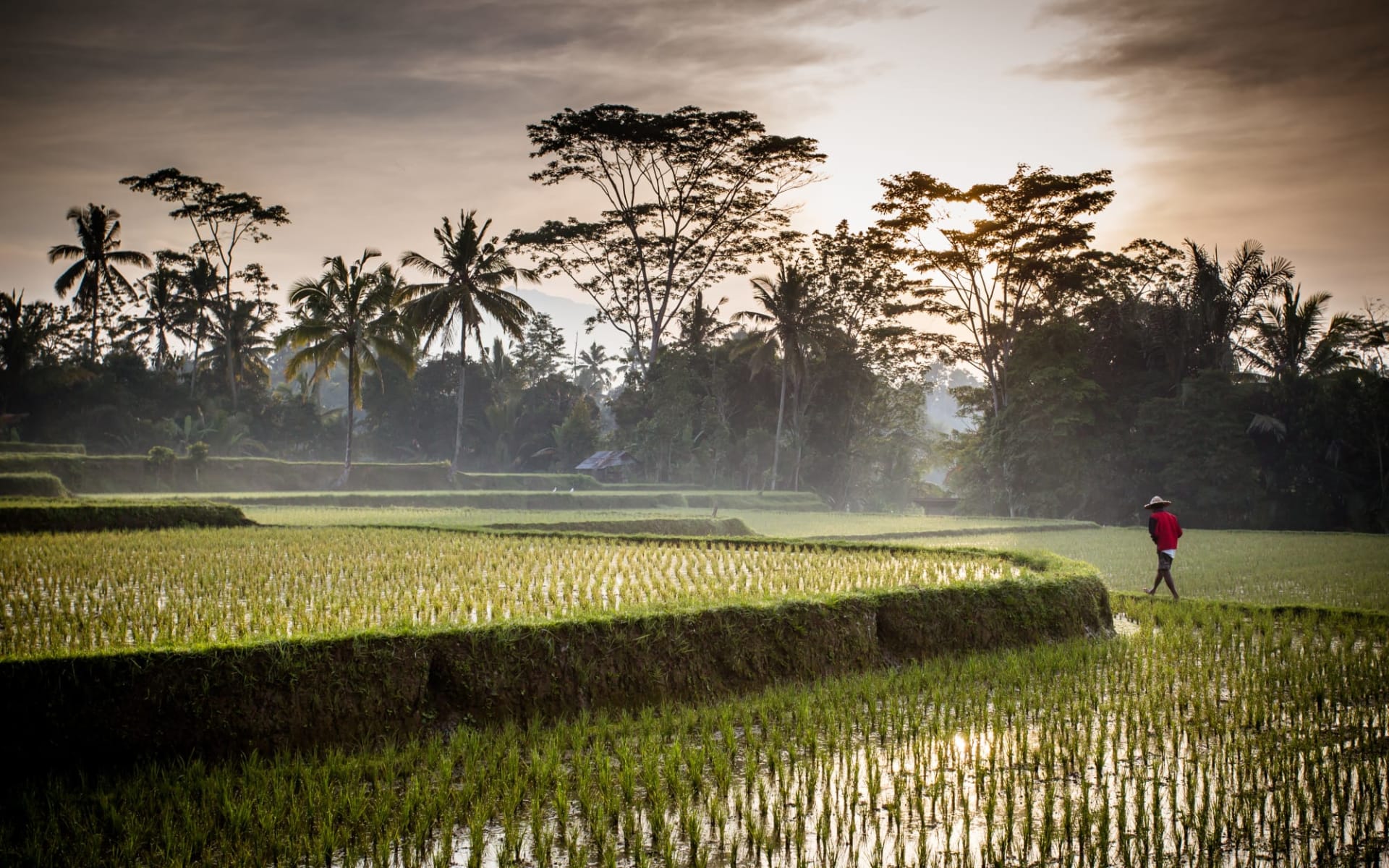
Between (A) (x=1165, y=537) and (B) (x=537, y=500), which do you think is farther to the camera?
(B) (x=537, y=500)

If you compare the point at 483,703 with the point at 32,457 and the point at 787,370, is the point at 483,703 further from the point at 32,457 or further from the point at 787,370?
the point at 787,370

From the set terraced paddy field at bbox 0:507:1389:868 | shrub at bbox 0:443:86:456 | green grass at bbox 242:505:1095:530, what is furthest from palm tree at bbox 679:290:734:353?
terraced paddy field at bbox 0:507:1389:868

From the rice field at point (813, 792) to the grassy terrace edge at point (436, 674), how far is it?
0.23 m

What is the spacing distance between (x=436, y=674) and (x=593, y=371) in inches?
2696

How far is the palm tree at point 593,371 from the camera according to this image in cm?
7338

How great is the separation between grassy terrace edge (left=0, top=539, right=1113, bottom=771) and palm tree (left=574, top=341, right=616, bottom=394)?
216 feet

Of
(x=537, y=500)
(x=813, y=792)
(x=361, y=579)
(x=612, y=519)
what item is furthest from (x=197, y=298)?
(x=813, y=792)

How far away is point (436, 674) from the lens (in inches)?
226

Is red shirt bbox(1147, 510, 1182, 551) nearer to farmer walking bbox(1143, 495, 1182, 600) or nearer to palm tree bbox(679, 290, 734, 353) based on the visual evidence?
farmer walking bbox(1143, 495, 1182, 600)

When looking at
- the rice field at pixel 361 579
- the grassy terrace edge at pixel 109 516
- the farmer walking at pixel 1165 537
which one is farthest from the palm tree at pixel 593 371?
the farmer walking at pixel 1165 537

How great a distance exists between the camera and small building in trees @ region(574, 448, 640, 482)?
43.7m

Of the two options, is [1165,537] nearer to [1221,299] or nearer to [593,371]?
[1221,299]

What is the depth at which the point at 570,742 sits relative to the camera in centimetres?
542

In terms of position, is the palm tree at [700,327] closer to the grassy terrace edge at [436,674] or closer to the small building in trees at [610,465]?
the small building in trees at [610,465]
